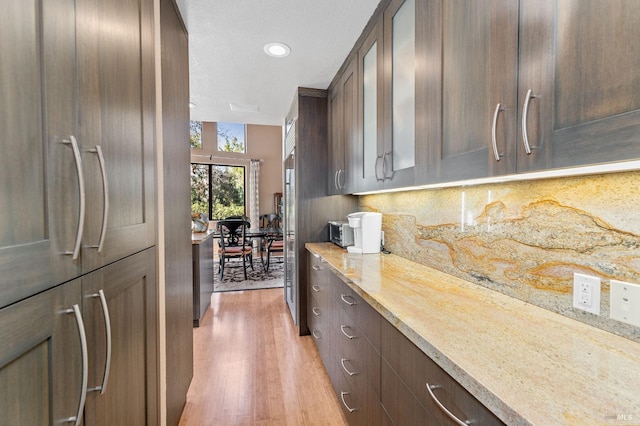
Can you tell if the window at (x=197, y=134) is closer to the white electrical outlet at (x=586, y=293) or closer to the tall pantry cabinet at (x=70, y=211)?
the tall pantry cabinet at (x=70, y=211)

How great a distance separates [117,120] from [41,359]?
0.72 m

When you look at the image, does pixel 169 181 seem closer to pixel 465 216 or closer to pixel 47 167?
pixel 47 167

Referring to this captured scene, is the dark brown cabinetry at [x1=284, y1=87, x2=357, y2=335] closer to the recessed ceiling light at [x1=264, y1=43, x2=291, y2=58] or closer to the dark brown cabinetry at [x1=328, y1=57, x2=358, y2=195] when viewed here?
the dark brown cabinetry at [x1=328, y1=57, x2=358, y2=195]

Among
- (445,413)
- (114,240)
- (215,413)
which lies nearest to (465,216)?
(445,413)

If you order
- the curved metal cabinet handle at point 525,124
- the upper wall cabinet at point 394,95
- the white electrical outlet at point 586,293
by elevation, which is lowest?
the white electrical outlet at point 586,293

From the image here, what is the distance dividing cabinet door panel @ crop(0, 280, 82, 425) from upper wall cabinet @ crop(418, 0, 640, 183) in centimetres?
125

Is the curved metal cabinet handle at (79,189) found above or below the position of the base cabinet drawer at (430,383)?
above

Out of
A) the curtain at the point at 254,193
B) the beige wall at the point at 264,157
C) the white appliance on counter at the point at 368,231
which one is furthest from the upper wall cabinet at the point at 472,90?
the beige wall at the point at 264,157

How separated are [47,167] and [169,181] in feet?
3.13

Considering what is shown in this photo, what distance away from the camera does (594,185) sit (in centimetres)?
92

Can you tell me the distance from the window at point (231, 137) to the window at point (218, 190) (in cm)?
52

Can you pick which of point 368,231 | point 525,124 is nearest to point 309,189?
point 368,231

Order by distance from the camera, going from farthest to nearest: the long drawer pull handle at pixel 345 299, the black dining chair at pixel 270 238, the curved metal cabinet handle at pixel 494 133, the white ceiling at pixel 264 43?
the black dining chair at pixel 270 238 → the white ceiling at pixel 264 43 → the long drawer pull handle at pixel 345 299 → the curved metal cabinet handle at pixel 494 133

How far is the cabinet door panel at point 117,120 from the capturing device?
0.80 m
